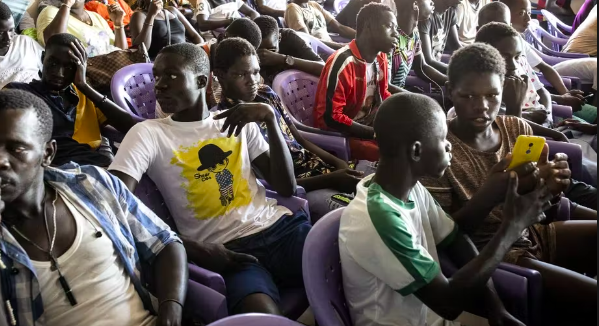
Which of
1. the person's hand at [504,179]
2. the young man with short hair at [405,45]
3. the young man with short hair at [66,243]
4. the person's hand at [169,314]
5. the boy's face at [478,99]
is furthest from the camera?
the young man with short hair at [405,45]

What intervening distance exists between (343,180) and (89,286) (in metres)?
1.21

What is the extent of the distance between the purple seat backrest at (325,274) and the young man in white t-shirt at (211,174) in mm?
336

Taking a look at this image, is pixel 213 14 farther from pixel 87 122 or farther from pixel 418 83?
pixel 87 122

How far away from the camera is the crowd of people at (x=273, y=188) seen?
126 centimetres

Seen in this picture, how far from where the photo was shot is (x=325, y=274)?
4.47ft

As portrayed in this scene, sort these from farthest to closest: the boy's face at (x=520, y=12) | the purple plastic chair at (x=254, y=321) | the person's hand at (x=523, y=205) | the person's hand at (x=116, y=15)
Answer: the boy's face at (x=520, y=12) → the person's hand at (x=116, y=15) → the person's hand at (x=523, y=205) → the purple plastic chair at (x=254, y=321)

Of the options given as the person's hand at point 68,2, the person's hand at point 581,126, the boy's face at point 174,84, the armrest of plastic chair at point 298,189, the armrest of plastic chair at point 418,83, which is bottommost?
the armrest of plastic chair at point 418,83

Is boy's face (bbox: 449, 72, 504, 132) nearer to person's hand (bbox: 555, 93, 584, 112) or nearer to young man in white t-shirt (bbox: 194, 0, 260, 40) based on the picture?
person's hand (bbox: 555, 93, 584, 112)

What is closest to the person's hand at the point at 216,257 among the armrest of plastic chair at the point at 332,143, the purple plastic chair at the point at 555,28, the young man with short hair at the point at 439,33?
the armrest of plastic chair at the point at 332,143

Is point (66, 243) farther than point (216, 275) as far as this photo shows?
No

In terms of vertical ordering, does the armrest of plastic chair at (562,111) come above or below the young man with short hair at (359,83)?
below

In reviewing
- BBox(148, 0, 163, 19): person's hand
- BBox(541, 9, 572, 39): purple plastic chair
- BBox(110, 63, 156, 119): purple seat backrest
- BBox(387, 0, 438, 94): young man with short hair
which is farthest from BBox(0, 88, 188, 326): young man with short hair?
BBox(541, 9, 572, 39): purple plastic chair

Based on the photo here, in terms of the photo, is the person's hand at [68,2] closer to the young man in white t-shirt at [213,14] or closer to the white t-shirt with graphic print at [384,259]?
the young man in white t-shirt at [213,14]

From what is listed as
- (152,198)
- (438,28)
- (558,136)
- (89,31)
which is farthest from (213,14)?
(152,198)
